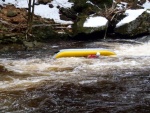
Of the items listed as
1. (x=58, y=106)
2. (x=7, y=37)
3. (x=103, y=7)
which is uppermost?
(x=103, y=7)

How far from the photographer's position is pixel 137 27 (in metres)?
14.1

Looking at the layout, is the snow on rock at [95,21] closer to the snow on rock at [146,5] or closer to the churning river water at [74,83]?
the churning river water at [74,83]

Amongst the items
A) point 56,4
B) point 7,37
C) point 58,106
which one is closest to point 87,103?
point 58,106

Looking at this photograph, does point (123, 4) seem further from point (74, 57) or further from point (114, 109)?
point (114, 109)

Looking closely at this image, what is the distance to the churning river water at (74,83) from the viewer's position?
19.3 feet

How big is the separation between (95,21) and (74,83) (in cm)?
756

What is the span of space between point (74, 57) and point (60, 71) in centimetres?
175

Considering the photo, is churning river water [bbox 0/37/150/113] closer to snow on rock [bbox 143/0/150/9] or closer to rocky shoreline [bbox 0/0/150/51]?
rocky shoreline [bbox 0/0/150/51]

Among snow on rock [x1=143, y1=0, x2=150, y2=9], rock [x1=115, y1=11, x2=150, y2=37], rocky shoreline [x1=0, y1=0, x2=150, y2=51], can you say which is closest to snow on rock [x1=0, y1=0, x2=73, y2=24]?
rocky shoreline [x1=0, y1=0, x2=150, y2=51]

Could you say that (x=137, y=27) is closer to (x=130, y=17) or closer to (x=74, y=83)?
(x=130, y=17)

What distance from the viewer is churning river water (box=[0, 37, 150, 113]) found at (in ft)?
19.3

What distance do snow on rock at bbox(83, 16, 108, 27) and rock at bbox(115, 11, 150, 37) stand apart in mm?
830

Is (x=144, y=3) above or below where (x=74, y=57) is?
above

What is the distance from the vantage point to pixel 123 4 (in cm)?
1800
